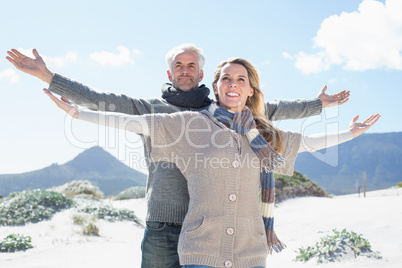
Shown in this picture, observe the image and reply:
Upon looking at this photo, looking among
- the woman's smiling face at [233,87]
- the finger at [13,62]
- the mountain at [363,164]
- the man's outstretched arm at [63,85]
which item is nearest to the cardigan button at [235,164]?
the woman's smiling face at [233,87]

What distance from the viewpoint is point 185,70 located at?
2.89 meters

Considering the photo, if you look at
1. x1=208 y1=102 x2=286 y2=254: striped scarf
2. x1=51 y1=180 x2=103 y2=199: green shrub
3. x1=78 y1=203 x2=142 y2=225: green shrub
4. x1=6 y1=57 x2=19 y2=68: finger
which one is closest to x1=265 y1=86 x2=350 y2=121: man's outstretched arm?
x1=208 y1=102 x2=286 y2=254: striped scarf

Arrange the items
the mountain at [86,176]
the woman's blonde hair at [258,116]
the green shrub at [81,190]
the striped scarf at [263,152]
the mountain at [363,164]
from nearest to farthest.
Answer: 1. the striped scarf at [263,152]
2. the woman's blonde hair at [258,116]
3. the green shrub at [81,190]
4. the mountain at [86,176]
5. the mountain at [363,164]

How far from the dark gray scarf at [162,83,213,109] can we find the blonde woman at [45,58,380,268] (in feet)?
0.78

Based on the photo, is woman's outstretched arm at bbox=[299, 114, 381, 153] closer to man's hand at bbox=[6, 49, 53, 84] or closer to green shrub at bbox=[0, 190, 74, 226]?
man's hand at bbox=[6, 49, 53, 84]

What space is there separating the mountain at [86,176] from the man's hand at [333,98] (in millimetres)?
20402

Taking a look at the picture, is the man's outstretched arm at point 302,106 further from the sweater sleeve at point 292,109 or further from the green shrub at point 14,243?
the green shrub at point 14,243

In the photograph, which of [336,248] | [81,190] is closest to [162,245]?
[336,248]

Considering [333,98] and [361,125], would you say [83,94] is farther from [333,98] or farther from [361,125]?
[333,98]

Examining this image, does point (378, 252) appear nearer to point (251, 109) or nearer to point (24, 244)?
point (251, 109)

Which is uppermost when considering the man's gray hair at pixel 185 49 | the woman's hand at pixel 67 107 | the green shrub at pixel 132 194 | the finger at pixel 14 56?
the man's gray hair at pixel 185 49

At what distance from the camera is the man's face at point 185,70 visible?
288 cm

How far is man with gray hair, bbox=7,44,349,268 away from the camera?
2.50 metres

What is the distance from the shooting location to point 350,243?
5.36 m
